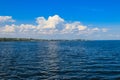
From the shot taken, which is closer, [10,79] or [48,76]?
[10,79]

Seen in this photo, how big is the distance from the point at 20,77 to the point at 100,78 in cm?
1448

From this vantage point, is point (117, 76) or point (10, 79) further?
point (117, 76)

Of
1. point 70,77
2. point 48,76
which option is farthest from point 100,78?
point 48,76

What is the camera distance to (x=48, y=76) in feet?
147

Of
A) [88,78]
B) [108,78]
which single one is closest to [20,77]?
[88,78]

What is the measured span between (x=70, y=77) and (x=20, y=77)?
29.9 ft

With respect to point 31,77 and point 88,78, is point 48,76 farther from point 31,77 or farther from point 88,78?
point 88,78

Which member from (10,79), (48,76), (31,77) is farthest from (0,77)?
(48,76)

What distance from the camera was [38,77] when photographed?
43.8 metres

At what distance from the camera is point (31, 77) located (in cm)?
4366

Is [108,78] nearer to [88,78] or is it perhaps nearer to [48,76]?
[88,78]

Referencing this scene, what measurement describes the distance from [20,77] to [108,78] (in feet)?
52.2

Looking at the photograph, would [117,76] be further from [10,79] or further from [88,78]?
[10,79]

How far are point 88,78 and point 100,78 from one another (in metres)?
2.16
